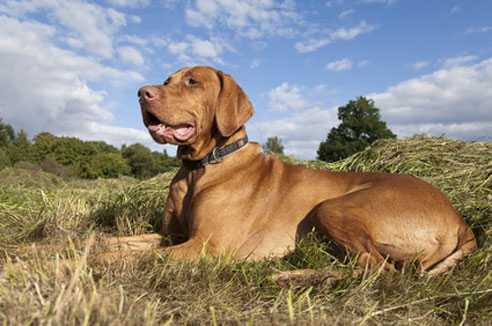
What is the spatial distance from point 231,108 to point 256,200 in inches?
35.1

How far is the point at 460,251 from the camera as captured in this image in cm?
268

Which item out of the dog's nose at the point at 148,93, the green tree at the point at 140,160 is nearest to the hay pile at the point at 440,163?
the dog's nose at the point at 148,93

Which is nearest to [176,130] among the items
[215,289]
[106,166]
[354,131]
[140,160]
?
[215,289]

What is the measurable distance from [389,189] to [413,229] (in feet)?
1.26

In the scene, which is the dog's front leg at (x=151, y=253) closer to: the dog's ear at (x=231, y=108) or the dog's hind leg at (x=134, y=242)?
the dog's hind leg at (x=134, y=242)

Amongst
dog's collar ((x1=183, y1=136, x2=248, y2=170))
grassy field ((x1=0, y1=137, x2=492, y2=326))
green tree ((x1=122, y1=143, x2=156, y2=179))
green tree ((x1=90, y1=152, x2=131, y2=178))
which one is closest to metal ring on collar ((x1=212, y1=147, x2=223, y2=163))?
dog's collar ((x1=183, y1=136, x2=248, y2=170))

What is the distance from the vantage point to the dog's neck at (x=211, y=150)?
10.3 ft

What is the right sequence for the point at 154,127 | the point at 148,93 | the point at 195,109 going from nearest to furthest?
the point at 148,93
the point at 154,127
the point at 195,109

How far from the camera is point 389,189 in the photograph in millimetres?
2957

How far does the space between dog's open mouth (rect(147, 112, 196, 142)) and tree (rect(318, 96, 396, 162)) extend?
30.0m

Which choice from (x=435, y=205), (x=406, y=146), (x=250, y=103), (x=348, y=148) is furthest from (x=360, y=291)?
(x=348, y=148)

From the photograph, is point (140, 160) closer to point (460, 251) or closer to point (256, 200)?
point (256, 200)

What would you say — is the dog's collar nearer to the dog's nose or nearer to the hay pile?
the dog's nose

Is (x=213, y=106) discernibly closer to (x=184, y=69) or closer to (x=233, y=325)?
(x=184, y=69)
